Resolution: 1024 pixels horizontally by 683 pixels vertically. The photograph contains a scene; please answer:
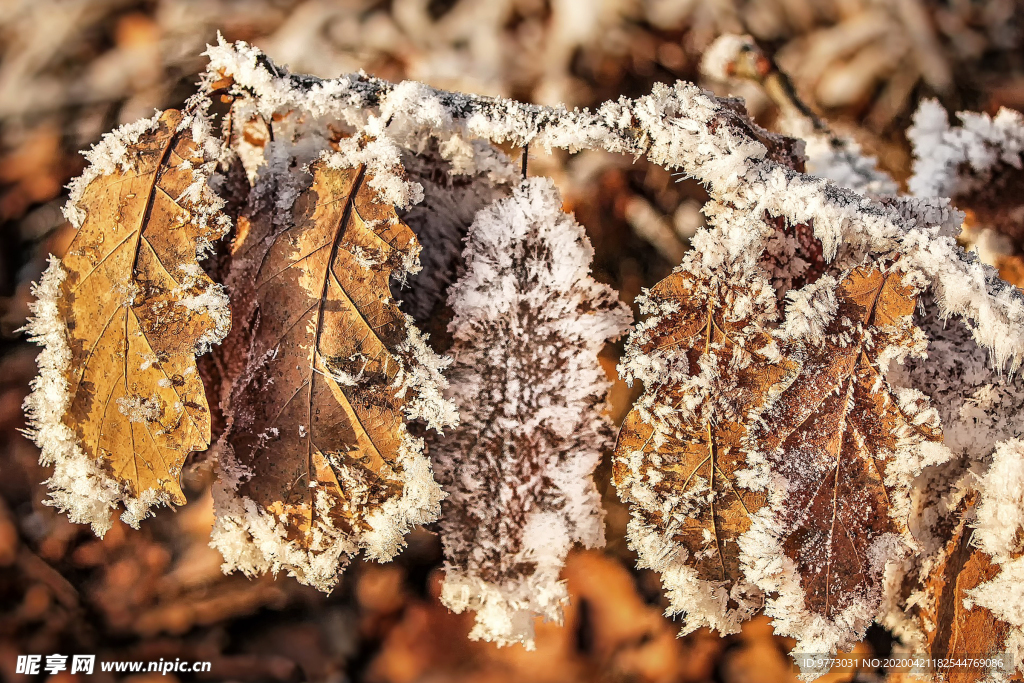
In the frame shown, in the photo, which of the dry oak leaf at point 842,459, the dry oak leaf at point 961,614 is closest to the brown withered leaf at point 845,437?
the dry oak leaf at point 842,459

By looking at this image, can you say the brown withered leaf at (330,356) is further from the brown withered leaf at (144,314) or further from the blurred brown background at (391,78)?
the blurred brown background at (391,78)

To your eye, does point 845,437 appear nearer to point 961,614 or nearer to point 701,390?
point 701,390

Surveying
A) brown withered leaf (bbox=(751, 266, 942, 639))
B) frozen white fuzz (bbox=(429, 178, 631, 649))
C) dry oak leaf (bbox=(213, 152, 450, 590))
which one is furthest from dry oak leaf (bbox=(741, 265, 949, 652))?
dry oak leaf (bbox=(213, 152, 450, 590))

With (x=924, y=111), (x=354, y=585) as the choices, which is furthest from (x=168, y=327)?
(x=924, y=111)

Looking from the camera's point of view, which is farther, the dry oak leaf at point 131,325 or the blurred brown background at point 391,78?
the blurred brown background at point 391,78

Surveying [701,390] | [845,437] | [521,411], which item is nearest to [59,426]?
[521,411]

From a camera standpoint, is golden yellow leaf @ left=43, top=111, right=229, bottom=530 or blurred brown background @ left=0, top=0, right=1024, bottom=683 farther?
blurred brown background @ left=0, top=0, right=1024, bottom=683

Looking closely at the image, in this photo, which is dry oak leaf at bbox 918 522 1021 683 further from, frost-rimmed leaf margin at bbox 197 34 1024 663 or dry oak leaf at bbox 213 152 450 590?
dry oak leaf at bbox 213 152 450 590
